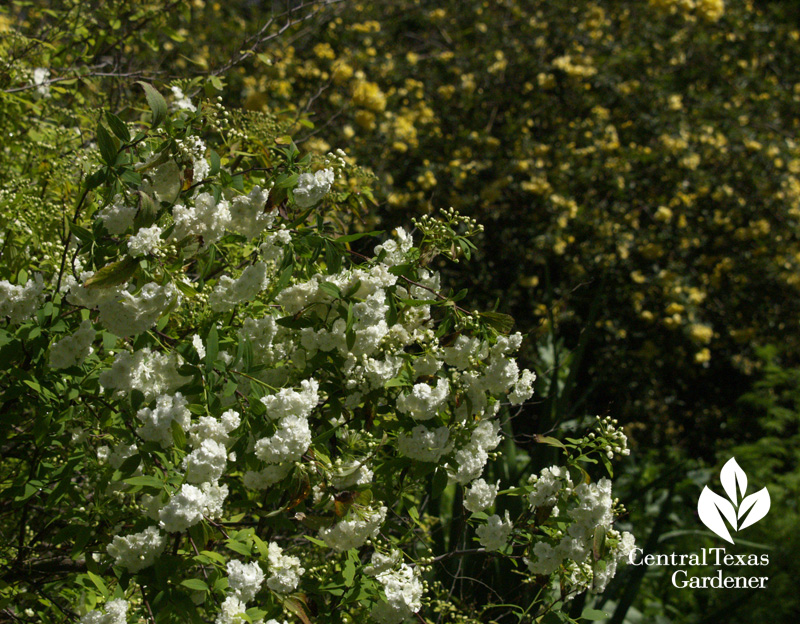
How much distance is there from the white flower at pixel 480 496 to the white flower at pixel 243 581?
0.57 meters

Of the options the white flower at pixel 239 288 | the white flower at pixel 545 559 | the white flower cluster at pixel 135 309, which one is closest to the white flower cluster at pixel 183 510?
the white flower cluster at pixel 135 309

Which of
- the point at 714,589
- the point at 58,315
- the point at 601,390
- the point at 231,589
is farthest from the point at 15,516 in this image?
the point at 601,390

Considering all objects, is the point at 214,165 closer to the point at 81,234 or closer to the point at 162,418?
the point at 81,234

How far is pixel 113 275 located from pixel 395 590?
2.89ft

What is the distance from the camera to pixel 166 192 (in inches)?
57.5

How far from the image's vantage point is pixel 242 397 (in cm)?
151

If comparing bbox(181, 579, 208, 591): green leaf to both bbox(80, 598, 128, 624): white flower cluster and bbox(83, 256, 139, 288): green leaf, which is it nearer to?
bbox(80, 598, 128, 624): white flower cluster

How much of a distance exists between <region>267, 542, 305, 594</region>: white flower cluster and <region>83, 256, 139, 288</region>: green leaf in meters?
0.65

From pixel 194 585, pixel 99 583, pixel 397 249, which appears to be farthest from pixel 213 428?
pixel 397 249

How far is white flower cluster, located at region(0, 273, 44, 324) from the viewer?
1.43 meters

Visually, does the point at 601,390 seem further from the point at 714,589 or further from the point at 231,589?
the point at 231,589

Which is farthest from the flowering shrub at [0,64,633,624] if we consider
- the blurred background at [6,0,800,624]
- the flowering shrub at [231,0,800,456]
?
the flowering shrub at [231,0,800,456]

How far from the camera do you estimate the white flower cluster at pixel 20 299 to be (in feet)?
4.70

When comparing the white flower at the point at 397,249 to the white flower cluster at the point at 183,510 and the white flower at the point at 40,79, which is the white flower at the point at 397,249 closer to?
the white flower cluster at the point at 183,510
